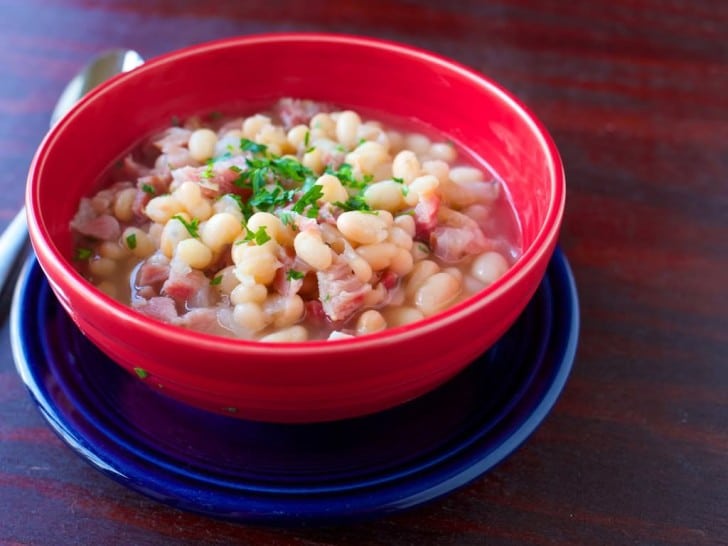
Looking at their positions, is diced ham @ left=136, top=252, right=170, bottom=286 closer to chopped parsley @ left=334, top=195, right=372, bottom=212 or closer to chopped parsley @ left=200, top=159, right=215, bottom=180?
chopped parsley @ left=200, top=159, right=215, bottom=180

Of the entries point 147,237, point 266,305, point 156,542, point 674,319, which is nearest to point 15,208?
point 147,237

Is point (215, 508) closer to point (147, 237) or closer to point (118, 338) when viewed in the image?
point (118, 338)

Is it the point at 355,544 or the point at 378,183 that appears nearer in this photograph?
the point at 355,544

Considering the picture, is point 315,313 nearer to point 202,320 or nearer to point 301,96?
point 202,320

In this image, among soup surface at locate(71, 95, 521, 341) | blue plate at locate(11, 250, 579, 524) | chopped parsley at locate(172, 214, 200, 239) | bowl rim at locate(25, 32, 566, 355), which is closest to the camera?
bowl rim at locate(25, 32, 566, 355)

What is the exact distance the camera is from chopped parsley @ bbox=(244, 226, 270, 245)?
140 cm

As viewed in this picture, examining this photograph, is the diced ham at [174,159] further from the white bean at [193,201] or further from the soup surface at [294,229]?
the white bean at [193,201]

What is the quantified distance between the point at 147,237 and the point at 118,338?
45 cm

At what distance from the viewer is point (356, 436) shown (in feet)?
4.32

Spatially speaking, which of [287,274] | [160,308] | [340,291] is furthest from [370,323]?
[160,308]

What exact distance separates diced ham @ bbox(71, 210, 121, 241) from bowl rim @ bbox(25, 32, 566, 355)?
184mm

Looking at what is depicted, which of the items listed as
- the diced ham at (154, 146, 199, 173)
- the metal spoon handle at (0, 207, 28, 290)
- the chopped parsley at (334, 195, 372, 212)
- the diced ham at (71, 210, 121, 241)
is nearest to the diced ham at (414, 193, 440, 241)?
A: the chopped parsley at (334, 195, 372, 212)

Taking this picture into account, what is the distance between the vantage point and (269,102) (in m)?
1.94

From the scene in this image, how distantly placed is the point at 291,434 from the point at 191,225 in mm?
477
